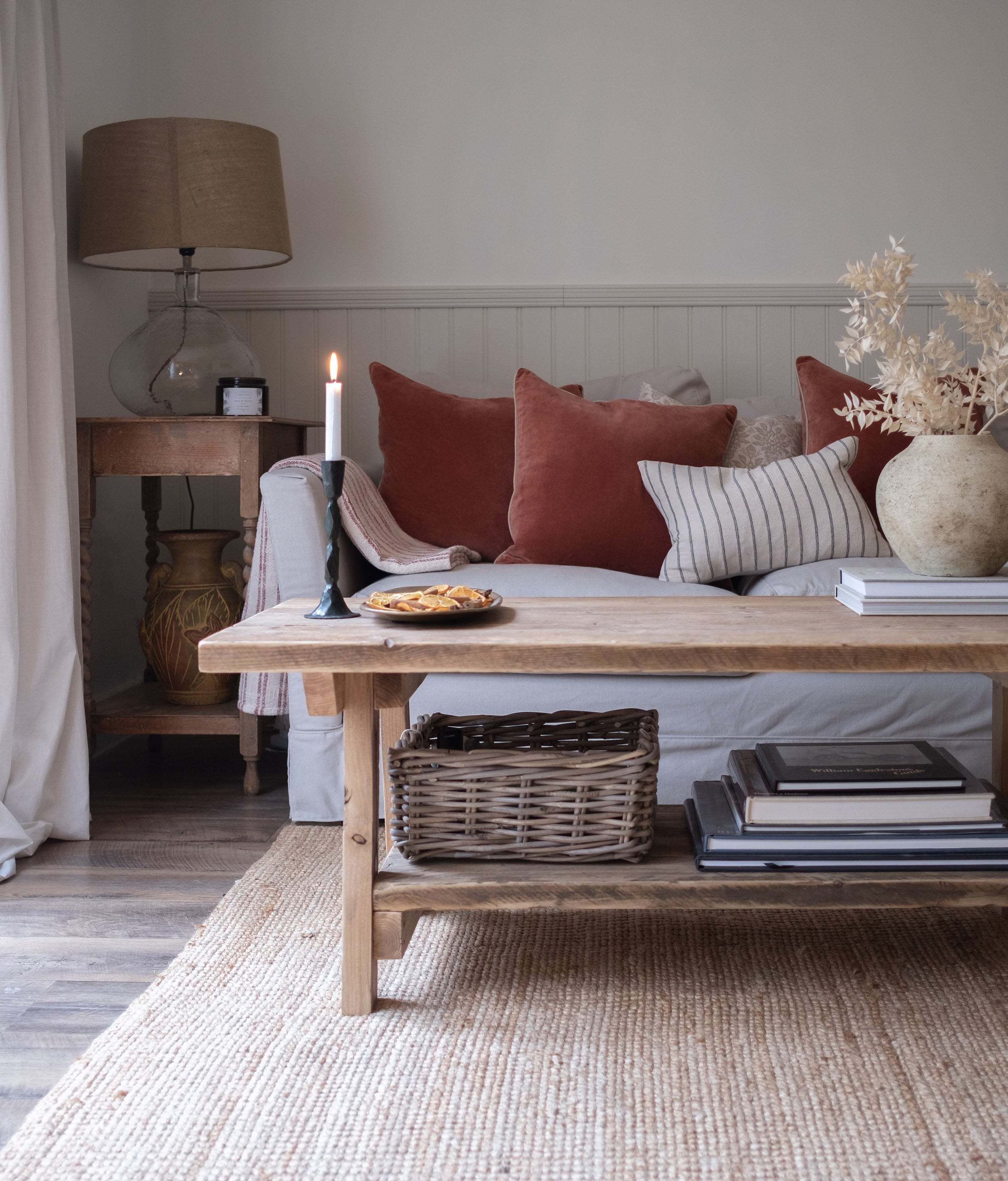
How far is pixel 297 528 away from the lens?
6.91ft

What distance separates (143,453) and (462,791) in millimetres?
1383

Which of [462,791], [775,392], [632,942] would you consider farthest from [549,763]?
[775,392]

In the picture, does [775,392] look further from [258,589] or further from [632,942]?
[632,942]

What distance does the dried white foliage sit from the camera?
146 cm

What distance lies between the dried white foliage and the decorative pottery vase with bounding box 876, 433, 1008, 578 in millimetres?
39

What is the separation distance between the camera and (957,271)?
3059 millimetres

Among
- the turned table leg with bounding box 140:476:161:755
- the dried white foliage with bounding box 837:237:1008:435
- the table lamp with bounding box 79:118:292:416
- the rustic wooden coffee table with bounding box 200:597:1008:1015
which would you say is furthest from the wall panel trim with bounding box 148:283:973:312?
the rustic wooden coffee table with bounding box 200:597:1008:1015

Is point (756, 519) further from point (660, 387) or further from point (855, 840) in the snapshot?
point (855, 840)

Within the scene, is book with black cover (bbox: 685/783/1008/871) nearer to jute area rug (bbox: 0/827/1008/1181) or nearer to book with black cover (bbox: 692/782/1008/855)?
book with black cover (bbox: 692/782/1008/855)

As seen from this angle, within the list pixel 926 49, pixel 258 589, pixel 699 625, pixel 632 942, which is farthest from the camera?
pixel 926 49

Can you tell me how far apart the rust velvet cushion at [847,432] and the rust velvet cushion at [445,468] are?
694 mm

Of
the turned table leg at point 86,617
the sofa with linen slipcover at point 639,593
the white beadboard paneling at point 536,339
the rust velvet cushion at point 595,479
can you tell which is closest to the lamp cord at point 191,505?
the turned table leg at point 86,617

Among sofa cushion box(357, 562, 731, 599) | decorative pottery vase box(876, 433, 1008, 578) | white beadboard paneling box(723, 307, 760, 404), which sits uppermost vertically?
white beadboard paneling box(723, 307, 760, 404)

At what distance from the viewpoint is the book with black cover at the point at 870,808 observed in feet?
4.59
